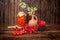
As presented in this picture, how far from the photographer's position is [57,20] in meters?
3.01

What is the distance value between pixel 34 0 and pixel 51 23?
492mm

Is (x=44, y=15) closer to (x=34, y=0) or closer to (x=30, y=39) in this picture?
(x=34, y=0)

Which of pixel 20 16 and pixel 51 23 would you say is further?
pixel 51 23

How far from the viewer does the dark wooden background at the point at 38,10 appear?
294 centimetres

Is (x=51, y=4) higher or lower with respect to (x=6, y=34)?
higher

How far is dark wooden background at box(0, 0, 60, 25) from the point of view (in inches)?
116

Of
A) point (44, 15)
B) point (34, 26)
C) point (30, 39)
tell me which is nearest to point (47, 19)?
point (44, 15)

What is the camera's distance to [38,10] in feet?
9.76

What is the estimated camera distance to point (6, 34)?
2.23m

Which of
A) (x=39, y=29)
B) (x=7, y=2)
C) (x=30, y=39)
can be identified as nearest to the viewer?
(x=30, y=39)

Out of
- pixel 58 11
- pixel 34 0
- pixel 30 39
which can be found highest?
pixel 34 0

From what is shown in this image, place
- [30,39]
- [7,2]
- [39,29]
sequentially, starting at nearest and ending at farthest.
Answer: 1. [30,39]
2. [39,29]
3. [7,2]

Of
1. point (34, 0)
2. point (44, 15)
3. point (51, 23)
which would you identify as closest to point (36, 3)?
point (34, 0)

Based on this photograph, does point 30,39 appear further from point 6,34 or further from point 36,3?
point 36,3
